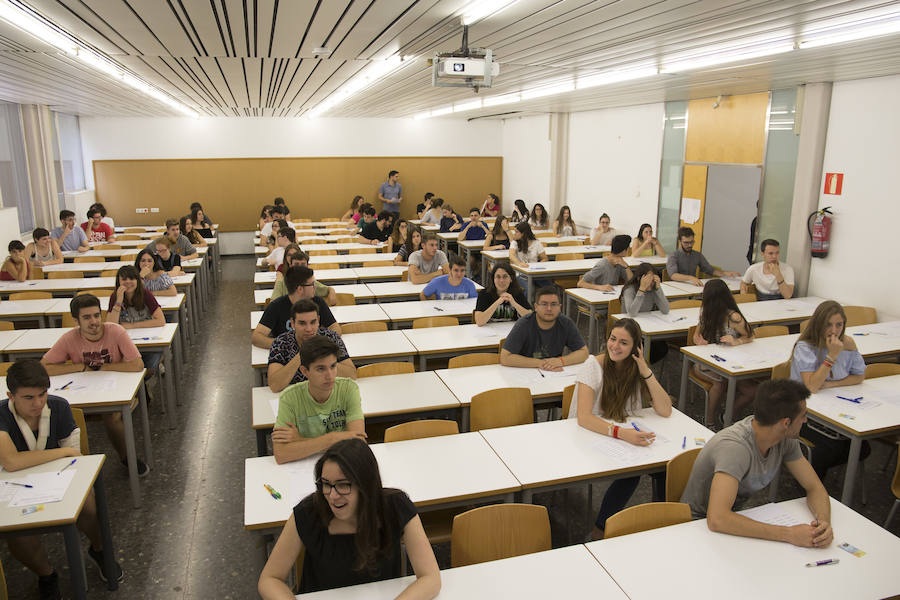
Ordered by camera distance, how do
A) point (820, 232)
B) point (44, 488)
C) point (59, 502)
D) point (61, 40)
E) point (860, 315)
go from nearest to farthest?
point (59, 502)
point (44, 488)
point (61, 40)
point (860, 315)
point (820, 232)

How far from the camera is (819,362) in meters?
4.68

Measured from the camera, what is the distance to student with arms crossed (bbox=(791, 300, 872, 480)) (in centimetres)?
440

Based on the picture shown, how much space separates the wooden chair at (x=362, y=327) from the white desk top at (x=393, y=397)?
1283mm

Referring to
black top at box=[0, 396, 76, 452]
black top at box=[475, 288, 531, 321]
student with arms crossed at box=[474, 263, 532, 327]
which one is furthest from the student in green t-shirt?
black top at box=[475, 288, 531, 321]

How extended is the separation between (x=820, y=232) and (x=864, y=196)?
0.62 metres

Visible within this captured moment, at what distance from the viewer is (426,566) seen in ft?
8.17

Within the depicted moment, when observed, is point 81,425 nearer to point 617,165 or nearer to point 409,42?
point 409,42

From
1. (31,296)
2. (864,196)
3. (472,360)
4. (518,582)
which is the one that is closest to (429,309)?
(472,360)

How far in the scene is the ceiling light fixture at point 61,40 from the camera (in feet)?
12.7

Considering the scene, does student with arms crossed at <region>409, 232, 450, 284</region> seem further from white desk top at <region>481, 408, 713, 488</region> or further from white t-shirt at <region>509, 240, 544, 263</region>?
white desk top at <region>481, 408, 713, 488</region>

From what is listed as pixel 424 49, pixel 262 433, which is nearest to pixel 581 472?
pixel 262 433

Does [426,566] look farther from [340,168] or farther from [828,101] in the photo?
[340,168]

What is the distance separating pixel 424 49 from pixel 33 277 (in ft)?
22.0

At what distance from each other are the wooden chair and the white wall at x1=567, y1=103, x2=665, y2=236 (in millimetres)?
7083
